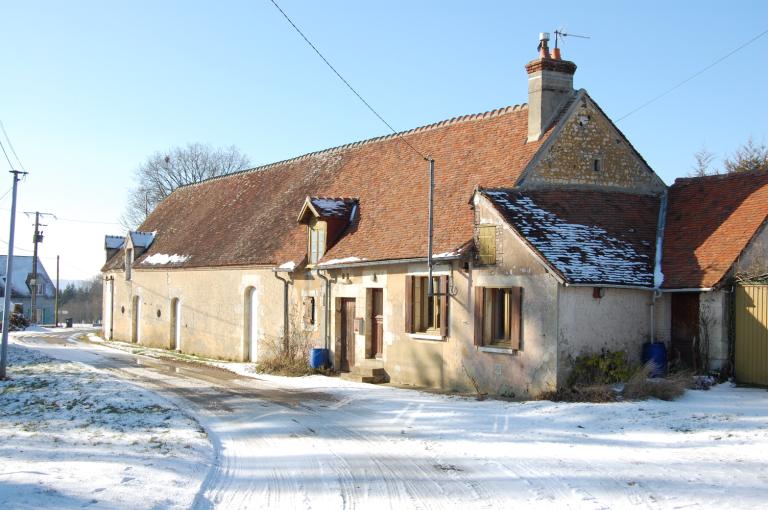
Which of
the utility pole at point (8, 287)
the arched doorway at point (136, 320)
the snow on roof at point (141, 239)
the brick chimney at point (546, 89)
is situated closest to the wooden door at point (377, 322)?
the brick chimney at point (546, 89)

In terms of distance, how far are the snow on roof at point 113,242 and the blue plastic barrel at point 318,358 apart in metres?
22.5

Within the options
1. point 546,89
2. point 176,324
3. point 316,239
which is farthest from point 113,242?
point 546,89

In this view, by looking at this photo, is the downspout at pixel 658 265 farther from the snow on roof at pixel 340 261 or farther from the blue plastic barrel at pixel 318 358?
the blue plastic barrel at pixel 318 358

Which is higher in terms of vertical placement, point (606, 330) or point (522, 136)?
point (522, 136)

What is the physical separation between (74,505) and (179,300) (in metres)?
22.7

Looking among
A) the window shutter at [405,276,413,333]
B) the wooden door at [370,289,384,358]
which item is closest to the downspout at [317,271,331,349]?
the wooden door at [370,289,384,358]

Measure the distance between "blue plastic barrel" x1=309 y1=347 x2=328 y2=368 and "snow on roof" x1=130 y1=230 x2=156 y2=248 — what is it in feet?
54.6

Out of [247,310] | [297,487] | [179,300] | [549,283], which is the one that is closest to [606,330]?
[549,283]

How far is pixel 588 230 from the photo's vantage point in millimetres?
16031

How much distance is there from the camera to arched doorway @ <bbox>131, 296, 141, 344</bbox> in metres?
33.4

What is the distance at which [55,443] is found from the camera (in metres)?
10.4

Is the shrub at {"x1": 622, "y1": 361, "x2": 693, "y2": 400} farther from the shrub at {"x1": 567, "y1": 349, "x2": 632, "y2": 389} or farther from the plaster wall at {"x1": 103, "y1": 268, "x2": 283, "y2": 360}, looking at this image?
the plaster wall at {"x1": 103, "y1": 268, "x2": 283, "y2": 360}

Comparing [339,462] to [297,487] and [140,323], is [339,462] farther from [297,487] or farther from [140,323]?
[140,323]

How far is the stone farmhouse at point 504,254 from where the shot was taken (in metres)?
14.8
